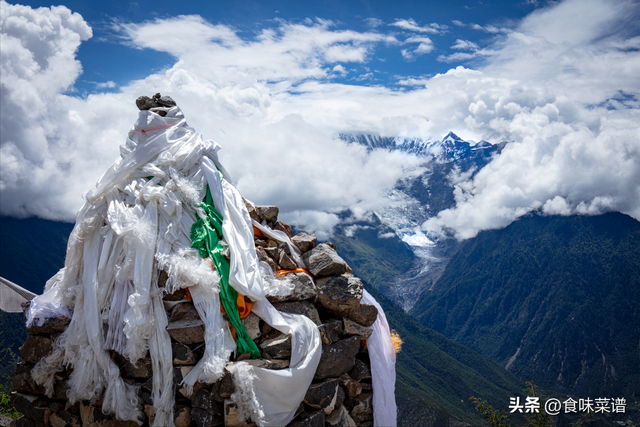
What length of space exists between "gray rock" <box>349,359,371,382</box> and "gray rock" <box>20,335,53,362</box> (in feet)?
18.6

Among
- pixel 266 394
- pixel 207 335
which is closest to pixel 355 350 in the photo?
pixel 266 394

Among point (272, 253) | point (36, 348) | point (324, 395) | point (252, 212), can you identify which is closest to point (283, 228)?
point (252, 212)

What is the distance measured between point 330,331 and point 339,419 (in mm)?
1569

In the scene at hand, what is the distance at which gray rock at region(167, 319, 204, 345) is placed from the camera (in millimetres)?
7359

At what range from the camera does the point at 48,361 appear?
7.63 m

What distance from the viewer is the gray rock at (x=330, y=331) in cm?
816

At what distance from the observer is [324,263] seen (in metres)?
8.91

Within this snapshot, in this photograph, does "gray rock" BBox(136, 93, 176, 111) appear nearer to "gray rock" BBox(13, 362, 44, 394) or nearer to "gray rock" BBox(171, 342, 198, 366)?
"gray rock" BBox(171, 342, 198, 366)

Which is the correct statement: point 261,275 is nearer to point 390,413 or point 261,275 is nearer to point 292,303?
point 292,303

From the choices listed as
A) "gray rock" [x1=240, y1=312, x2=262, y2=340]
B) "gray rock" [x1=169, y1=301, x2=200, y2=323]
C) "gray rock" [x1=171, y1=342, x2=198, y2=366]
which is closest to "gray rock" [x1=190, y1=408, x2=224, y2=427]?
"gray rock" [x1=171, y1=342, x2=198, y2=366]

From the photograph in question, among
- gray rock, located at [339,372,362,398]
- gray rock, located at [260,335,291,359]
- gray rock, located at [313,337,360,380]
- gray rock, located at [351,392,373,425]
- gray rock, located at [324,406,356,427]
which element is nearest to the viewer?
gray rock, located at [260,335,291,359]

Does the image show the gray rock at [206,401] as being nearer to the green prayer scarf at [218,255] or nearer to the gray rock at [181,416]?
the gray rock at [181,416]

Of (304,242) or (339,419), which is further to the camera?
(304,242)

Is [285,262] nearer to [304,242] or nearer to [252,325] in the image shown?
[304,242]
